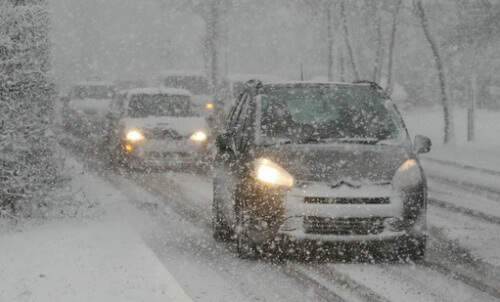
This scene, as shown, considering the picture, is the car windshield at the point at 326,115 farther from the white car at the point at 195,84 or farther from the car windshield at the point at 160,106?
the white car at the point at 195,84

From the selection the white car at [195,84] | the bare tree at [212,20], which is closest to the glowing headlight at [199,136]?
the white car at [195,84]

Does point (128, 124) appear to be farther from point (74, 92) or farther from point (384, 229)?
point (74, 92)

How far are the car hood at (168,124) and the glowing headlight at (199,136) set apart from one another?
0.23ft

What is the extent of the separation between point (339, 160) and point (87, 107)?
19005 mm

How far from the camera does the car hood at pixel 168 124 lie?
1591 cm

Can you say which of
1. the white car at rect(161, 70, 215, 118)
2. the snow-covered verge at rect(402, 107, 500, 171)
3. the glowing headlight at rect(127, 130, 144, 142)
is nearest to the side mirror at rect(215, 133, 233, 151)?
the glowing headlight at rect(127, 130, 144, 142)

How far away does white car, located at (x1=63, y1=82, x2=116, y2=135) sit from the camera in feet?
82.6

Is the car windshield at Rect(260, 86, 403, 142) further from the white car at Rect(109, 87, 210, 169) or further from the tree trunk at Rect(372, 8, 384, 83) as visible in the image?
the tree trunk at Rect(372, 8, 384, 83)

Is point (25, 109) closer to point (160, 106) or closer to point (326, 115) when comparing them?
point (326, 115)

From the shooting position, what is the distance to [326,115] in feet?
28.0

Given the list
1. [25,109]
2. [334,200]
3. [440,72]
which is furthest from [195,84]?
[334,200]

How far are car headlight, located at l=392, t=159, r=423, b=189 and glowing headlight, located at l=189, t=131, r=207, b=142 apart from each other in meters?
8.68

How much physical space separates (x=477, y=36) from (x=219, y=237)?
13617mm

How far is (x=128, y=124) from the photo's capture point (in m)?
16.1
